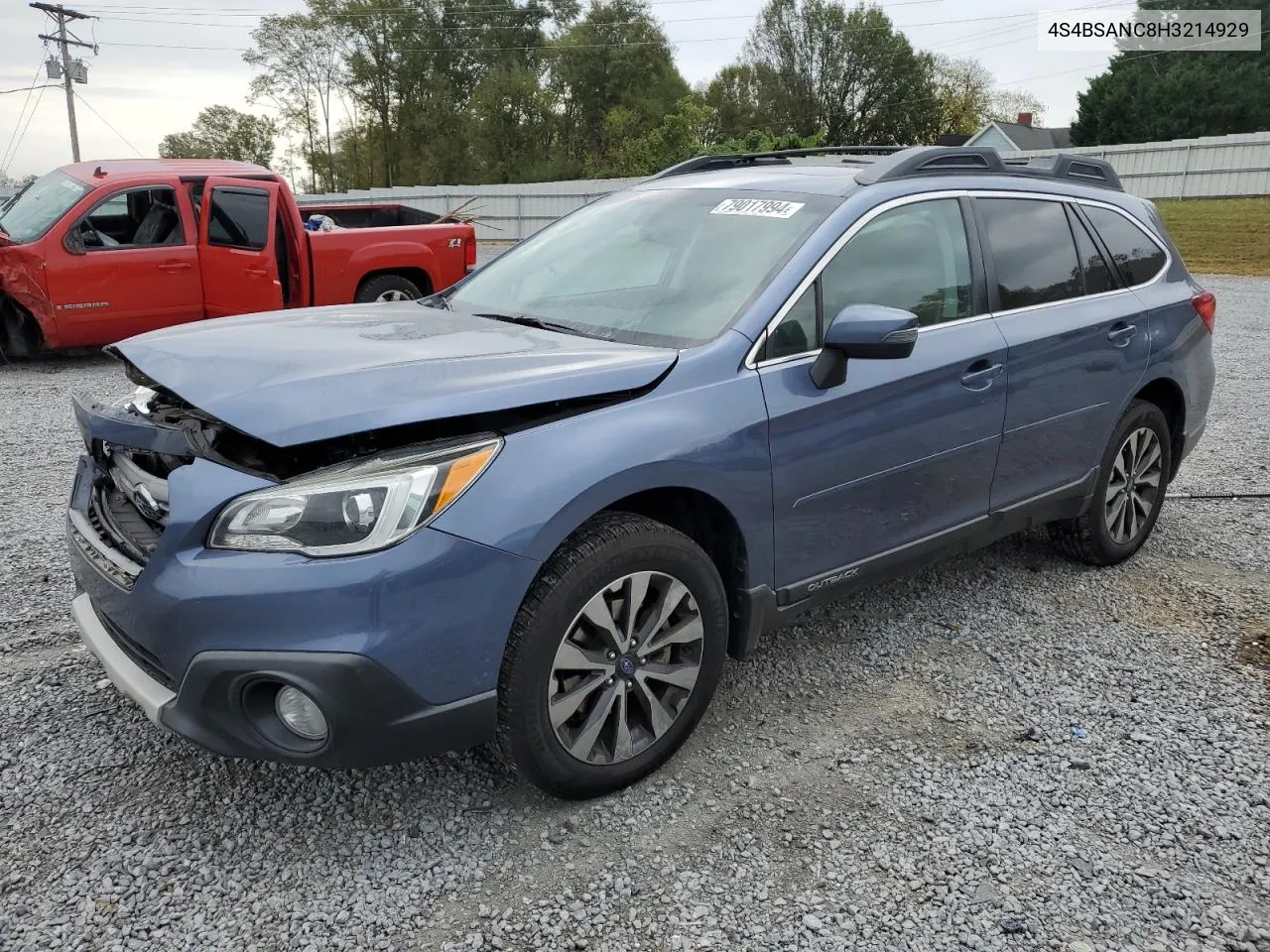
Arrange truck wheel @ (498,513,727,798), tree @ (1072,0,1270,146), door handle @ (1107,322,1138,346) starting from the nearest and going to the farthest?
truck wheel @ (498,513,727,798), door handle @ (1107,322,1138,346), tree @ (1072,0,1270,146)

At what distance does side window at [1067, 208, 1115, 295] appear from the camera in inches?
165

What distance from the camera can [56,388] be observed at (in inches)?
330

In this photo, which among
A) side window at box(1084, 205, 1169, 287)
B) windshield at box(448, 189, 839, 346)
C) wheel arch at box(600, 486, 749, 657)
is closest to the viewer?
wheel arch at box(600, 486, 749, 657)

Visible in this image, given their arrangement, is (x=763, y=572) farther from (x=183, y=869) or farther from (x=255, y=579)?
(x=183, y=869)

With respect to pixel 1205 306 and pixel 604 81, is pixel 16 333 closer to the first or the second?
pixel 1205 306

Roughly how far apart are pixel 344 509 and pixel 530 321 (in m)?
1.31

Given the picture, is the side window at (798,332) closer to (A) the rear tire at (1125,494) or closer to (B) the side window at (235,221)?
(A) the rear tire at (1125,494)

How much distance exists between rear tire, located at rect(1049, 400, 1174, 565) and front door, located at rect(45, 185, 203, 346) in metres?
7.95

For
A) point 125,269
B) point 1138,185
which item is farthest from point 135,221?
point 1138,185

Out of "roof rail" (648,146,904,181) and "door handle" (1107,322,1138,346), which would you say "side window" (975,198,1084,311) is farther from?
"roof rail" (648,146,904,181)

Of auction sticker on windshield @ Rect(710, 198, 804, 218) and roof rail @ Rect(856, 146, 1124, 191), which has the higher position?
roof rail @ Rect(856, 146, 1124, 191)

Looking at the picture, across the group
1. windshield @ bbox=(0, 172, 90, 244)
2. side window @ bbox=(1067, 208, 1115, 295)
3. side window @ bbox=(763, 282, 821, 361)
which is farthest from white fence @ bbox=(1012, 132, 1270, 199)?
side window @ bbox=(763, 282, 821, 361)

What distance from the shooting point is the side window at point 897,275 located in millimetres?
3094

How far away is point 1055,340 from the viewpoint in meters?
3.87
